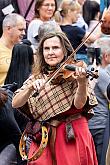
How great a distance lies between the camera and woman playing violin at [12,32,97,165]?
4699 mm

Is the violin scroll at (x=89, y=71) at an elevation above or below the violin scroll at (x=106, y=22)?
below

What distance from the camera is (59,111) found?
470cm

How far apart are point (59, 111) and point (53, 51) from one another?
503 millimetres

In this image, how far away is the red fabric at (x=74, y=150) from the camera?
4703 millimetres

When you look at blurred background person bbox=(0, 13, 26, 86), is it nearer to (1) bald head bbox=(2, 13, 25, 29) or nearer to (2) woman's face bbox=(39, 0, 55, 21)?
(1) bald head bbox=(2, 13, 25, 29)

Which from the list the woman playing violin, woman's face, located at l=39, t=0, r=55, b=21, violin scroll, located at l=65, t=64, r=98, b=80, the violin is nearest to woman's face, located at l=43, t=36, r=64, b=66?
the woman playing violin

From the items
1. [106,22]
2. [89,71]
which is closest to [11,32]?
[106,22]

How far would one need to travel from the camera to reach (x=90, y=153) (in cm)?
478

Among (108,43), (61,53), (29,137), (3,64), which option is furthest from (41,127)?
(3,64)

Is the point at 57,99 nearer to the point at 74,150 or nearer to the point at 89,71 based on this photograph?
the point at 74,150

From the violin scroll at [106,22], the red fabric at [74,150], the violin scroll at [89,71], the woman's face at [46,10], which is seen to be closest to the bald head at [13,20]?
the woman's face at [46,10]

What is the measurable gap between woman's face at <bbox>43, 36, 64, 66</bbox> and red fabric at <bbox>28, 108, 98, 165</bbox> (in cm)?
52

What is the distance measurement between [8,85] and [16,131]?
47cm

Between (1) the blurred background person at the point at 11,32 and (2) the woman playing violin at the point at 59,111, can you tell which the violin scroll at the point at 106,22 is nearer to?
(2) the woman playing violin at the point at 59,111
